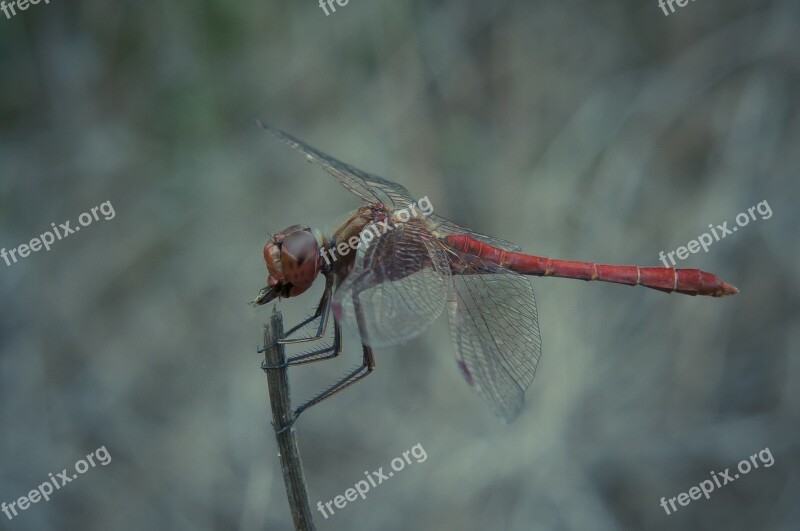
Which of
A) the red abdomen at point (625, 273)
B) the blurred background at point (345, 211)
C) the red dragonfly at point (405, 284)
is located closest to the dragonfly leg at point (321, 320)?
the red dragonfly at point (405, 284)

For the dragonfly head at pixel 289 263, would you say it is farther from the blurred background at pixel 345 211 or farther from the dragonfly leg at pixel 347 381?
the blurred background at pixel 345 211

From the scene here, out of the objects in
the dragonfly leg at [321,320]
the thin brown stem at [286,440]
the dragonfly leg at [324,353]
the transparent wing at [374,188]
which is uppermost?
the transparent wing at [374,188]

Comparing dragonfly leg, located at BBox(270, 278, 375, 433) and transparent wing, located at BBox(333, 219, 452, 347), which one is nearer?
transparent wing, located at BBox(333, 219, 452, 347)

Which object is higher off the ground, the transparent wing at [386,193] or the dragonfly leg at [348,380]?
the transparent wing at [386,193]

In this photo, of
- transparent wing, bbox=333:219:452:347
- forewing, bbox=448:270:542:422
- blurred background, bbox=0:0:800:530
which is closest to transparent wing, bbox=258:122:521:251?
transparent wing, bbox=333:219:452:347

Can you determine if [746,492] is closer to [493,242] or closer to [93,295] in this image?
[493,242]

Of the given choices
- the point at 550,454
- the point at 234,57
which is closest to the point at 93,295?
the point at 234,57

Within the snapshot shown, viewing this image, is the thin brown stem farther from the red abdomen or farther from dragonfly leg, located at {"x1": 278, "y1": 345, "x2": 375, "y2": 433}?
the red abdomen
